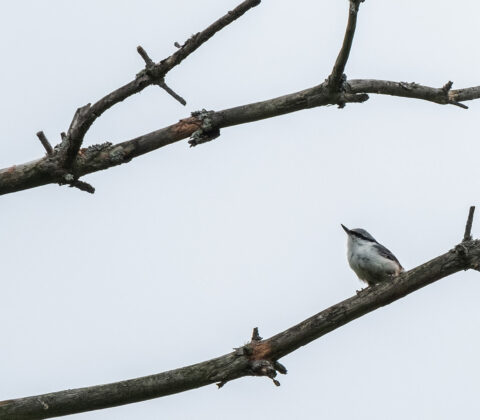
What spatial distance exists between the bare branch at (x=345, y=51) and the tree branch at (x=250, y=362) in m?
1.31

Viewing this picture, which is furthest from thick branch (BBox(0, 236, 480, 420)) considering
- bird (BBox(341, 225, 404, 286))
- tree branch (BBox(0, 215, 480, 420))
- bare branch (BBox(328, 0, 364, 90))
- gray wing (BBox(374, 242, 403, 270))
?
gray wing (BBox(374, 242, 403, 270))

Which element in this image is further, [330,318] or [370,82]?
[370,82]

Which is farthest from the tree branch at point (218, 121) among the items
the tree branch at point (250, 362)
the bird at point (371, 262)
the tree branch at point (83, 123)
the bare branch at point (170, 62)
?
the bird at point (371, 262)

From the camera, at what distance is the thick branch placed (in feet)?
15.1

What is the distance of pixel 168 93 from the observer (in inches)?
212

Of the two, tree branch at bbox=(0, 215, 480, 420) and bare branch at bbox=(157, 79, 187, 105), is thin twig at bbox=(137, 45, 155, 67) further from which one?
tree branch at bbox=(0, 215, 480, 420)

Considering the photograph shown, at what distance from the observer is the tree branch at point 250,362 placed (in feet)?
15.1

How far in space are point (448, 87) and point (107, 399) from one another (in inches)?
117

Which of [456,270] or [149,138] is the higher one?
[149,138]

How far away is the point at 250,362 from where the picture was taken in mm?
4785

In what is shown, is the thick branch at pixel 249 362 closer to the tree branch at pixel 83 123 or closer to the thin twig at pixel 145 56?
the tree branch at pixel 83 123

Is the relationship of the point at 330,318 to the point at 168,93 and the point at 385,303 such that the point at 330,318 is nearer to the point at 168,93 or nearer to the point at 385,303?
the point at 385,303

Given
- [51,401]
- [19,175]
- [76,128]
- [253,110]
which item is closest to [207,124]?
[253,110]

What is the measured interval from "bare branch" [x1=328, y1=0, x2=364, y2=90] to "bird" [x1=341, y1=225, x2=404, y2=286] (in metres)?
2.65
